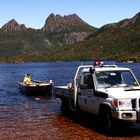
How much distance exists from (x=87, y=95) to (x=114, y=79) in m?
1.42

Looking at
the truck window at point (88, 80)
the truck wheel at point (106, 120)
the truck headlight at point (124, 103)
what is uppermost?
the truck window at point (88, 80)

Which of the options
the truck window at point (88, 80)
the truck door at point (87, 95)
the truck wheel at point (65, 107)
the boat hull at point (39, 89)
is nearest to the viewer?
the truck door at point (87, 95)

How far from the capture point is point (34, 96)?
42.0m

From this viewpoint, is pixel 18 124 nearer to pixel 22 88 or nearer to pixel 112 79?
pixel 112 79

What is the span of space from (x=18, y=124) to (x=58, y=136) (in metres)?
4.38

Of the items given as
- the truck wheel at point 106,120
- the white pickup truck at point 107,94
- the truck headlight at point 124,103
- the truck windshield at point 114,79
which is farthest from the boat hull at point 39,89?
the truck headlight at point 124,103

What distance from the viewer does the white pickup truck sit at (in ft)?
51.4

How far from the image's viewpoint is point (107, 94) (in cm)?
1645

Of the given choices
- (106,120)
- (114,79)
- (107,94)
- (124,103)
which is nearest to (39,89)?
(114,79)

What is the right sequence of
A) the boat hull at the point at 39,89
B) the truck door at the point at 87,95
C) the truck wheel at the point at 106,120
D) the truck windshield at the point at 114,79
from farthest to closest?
the boat hull at the point at 39,89, the truck windshield at the point at 114,79, the truck door at the point at 87,95, the truck wheel at the point at 106,120

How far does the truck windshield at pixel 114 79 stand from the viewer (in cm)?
1811

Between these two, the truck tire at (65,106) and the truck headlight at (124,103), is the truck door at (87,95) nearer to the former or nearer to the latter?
the truck headlight at (124,103)

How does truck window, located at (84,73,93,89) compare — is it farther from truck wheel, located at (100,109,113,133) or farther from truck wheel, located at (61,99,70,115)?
truck wheel, located at (61,99,70,115)

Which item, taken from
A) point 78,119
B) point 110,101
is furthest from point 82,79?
point 110,101
